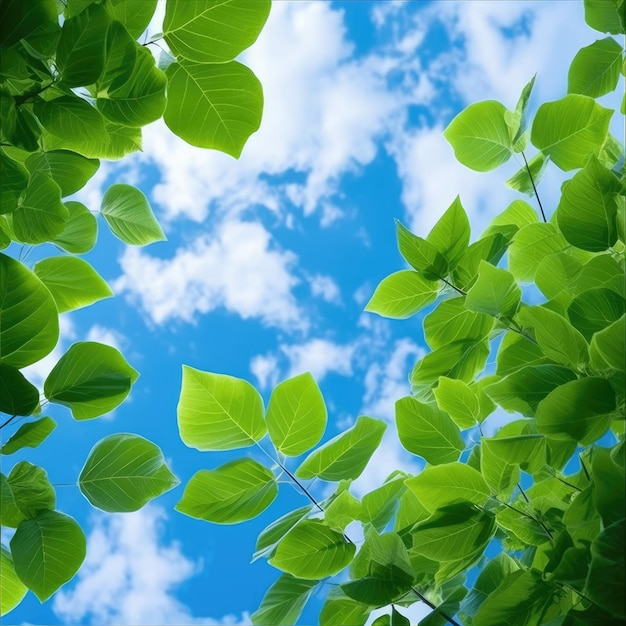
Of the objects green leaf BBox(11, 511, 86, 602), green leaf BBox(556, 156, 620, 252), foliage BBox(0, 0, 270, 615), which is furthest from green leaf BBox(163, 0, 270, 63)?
green leaf BBox(11, 511, 86, 602)

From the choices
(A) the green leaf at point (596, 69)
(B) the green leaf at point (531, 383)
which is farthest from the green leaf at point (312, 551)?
(A) the green leaf at point (596, 69)

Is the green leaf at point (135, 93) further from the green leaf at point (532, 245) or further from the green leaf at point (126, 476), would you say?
the green leaf at point (532, 245)

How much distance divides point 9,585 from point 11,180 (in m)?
0.42

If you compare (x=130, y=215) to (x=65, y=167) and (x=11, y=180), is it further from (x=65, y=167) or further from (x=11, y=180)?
(x=11, y=180)

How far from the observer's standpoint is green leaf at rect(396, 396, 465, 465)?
2.54 feet

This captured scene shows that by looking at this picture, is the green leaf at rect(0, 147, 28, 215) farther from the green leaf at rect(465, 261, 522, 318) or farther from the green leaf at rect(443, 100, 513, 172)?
the green leaf at rect(443, 100, 513, 172)

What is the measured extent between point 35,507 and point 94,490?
0.07 metres

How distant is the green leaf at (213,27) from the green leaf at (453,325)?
41 centimetres

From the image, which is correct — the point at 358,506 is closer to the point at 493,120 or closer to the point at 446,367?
the point at 446,367

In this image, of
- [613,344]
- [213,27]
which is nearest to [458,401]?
[613,344]

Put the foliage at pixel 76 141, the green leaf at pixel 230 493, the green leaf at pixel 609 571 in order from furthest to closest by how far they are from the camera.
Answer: the green leaf at pixel 230 493 → the foliage at pixel 76 141 → the green leaf at pixel 609 571

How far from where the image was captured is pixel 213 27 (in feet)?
2.06

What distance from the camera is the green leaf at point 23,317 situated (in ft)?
1.93

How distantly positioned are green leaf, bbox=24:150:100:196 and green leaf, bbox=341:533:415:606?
50 centimetres
